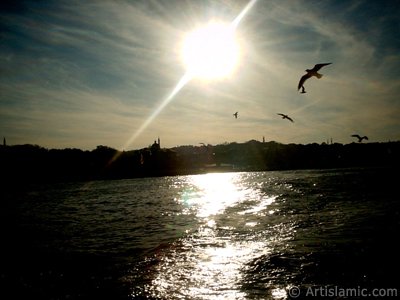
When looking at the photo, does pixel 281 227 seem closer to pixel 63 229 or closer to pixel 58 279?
pixel 58 279

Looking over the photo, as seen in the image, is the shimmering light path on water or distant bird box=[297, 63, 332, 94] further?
distant bird box=[297, 63, 332, 94]

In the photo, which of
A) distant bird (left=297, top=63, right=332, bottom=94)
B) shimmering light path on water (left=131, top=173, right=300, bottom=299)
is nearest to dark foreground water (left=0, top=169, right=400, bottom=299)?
shimmering light path on water (left=131, top=173, right=300, bottom=299)

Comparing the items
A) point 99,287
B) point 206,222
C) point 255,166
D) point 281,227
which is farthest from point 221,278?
point 255,166

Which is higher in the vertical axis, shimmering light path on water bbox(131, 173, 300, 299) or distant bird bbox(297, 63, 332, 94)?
distant bird bbox(297, 63, 332, 94)

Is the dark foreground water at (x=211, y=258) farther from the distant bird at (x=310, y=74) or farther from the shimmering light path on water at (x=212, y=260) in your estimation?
the distant bird at (x=310, y=74)

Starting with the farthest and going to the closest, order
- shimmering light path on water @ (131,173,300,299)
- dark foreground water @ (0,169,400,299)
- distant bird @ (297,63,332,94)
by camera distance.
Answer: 1. distant bird @ (297,63,332,94)
2. dark foreground water @ (0,169,400,299)
3. shimmering light path on water @ (131,173,300,299)

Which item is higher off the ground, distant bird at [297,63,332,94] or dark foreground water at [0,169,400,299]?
distant bird at [297,63,332,94]

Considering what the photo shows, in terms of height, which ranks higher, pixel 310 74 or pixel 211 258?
pixel 310 74

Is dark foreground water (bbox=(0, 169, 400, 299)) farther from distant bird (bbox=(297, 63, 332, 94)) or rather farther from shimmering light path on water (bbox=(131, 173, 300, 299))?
distant bird (bbox=(297, 63, 332, 94))

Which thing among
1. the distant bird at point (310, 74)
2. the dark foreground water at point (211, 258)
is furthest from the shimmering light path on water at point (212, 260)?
the distant bird at point (310, 74)

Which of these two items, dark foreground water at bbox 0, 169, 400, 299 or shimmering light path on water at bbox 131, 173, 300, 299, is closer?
shimmering light path on water at bbox 131, 173, 300, 299

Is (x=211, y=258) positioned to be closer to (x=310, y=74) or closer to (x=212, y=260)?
(x=212, y=260)

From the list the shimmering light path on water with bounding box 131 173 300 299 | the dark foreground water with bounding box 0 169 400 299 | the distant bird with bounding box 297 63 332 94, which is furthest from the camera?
the distant bird with bounding box 297 63 332 94

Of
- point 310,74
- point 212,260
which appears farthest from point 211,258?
point 310,74
